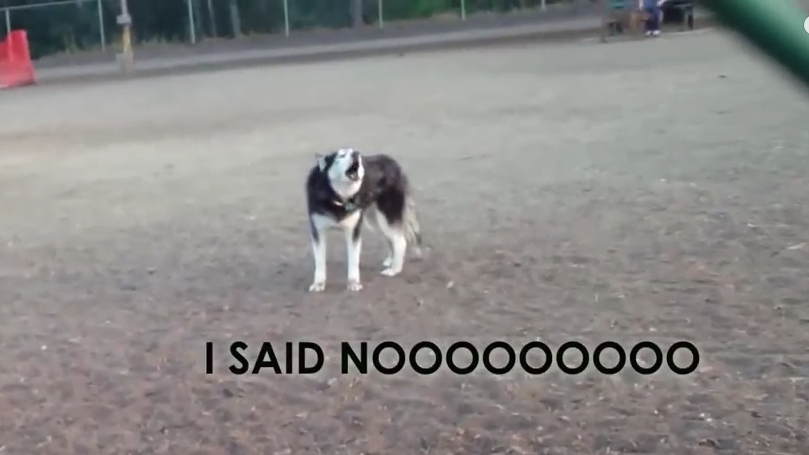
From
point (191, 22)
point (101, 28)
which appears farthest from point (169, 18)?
point (101, 28)

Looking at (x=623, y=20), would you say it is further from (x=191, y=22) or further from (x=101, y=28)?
(x=101, y=28)

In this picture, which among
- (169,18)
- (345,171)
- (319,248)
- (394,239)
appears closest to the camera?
(345,171)

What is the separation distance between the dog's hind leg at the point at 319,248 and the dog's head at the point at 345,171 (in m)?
0.21

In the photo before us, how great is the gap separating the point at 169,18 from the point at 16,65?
35.0 ft

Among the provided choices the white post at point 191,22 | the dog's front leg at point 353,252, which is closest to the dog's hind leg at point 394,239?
the dog's front leg at point 353,252

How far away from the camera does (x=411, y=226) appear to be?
6.42m

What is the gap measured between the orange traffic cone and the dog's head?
25.4 metres

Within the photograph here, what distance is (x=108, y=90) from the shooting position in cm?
2486

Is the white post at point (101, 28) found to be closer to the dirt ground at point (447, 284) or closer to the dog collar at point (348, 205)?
the dirt ground at point (447, 284)

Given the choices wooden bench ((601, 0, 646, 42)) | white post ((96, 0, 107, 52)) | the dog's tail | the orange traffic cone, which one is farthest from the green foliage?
the dog's tail

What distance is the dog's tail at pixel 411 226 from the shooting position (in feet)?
20.4

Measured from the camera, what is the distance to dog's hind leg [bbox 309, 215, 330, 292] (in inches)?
227

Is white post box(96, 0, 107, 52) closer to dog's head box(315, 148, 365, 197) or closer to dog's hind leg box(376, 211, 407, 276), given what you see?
dog's hind leg box(376, 211, 407, 276)

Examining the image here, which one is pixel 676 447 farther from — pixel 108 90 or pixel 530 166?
pixel 108 90
